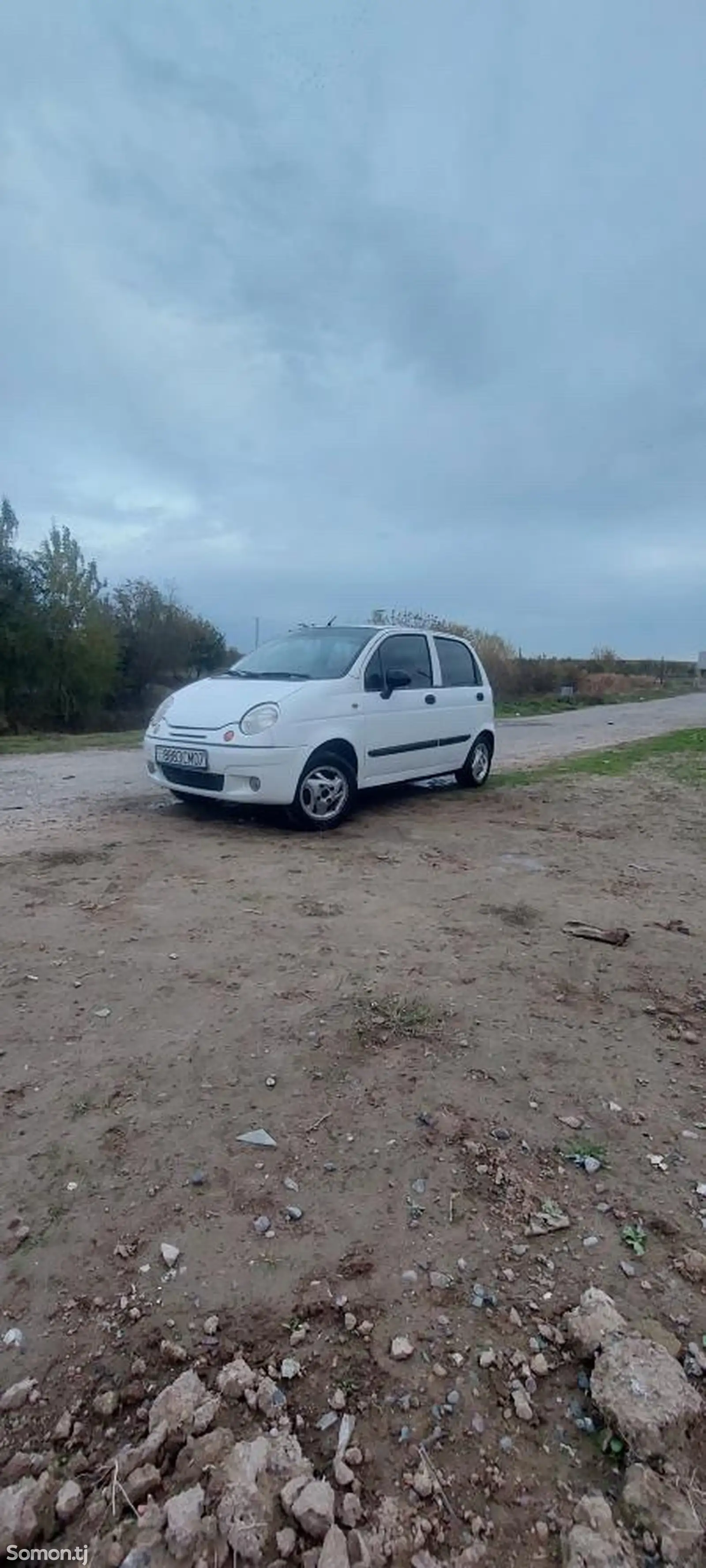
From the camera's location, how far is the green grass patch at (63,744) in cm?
1222

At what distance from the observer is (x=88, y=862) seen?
5117mm

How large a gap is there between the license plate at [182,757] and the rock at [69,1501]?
484 cm

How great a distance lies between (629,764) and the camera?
10.6m

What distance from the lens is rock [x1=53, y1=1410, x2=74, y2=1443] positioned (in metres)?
1.44

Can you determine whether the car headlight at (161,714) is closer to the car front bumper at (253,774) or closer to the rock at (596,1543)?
the car front bumper at (253,774)

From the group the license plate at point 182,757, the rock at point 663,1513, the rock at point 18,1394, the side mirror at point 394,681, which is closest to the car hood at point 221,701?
the license plate at point 182,757

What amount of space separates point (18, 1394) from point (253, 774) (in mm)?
4511

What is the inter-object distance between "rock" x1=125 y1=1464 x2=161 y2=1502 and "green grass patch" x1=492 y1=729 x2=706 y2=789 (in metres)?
7.84

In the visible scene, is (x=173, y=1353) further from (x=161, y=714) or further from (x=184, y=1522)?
(x=161, y=714)

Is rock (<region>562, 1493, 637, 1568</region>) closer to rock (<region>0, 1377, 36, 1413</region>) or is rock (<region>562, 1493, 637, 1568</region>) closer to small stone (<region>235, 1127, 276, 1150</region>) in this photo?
rock (<region>0, 1377, 36, 1413</region>)

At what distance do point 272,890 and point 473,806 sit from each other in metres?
3.41

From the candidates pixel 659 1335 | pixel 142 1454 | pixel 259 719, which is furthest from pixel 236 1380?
pixel 259 719

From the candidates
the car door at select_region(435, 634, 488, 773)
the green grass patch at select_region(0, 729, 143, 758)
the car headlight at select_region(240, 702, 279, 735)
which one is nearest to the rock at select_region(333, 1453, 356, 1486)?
the car headlight at select_region(240, 702, 279, 735)

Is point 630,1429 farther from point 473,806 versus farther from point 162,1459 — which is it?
point 473,806
